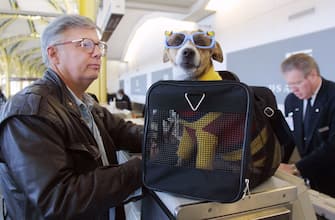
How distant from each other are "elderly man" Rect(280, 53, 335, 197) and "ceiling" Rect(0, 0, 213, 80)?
207cm

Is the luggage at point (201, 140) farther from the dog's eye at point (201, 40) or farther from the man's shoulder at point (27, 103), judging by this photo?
the dog's eye at point (201, 40)

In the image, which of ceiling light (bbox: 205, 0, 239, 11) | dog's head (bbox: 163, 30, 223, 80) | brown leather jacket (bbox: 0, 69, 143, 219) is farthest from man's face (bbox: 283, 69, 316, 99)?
ceiling light (bbox: 205, 0, 239, 11)

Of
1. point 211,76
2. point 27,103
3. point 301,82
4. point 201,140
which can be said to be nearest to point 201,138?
point 201,140

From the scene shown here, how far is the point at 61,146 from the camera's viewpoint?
71 cm

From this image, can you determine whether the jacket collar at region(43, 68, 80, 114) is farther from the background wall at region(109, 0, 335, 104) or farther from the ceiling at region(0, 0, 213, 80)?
the background wall at region(109, 0, 335, 104)

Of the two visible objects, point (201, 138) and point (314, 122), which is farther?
point (314, 122)

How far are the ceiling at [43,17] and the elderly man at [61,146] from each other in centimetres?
162

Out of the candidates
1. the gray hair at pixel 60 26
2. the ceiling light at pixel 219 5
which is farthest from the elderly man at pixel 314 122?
the ceiling light at pixel 219 5

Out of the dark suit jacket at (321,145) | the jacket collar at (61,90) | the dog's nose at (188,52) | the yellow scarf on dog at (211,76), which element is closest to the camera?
the jacket collar at (61,90)

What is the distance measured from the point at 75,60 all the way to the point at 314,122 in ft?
4.77

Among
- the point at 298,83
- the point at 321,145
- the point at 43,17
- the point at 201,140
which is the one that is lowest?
the point at 321,145

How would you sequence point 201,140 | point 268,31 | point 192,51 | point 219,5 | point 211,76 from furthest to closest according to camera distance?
point 219,5, point 268,31, point 192,51, point 211,76, point 201,140

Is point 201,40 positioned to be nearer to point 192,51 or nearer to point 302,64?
point 192,51

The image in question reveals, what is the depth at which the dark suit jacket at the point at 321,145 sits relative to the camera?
148 centimetres
